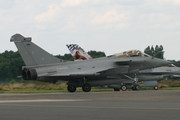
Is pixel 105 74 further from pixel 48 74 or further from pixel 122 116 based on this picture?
pixel 122 116

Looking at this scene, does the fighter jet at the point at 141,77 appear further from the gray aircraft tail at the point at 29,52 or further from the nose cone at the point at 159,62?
the gray aircraft tail at the point at 29,52

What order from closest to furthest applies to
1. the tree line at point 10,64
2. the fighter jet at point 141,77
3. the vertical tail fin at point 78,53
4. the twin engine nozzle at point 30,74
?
the twin engine nozzle at point 30,74 → the fighter jet at point 141,77 → the vertical tail fin at point 78,53 → the tree line at point 10,64

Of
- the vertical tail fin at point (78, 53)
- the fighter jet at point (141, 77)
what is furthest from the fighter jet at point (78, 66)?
the vertical tail fin at point (78, 53)

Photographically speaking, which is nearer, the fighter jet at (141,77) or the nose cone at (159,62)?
the fighter jet at (141,77)

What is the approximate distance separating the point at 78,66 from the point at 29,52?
423 centimetres

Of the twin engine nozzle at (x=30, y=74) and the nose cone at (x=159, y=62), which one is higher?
the nose cone at (x=159, y=62)

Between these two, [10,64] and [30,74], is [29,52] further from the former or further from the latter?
[10,64]

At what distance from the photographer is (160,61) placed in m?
40.2

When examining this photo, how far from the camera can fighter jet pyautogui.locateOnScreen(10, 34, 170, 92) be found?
3581 centimetres

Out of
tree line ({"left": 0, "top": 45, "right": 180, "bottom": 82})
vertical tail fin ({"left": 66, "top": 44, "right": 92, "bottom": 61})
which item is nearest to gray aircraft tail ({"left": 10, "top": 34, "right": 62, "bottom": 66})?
vertical tail fin ({"left": 66, "top": 44, "right": 92, "bottom": 61})

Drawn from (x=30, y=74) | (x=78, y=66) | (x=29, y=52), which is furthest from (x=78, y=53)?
(x=30, y=74)

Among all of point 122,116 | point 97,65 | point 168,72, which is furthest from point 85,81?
point 122,116

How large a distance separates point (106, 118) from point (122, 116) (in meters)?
0.75

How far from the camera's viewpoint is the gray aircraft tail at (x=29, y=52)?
35875 mm
